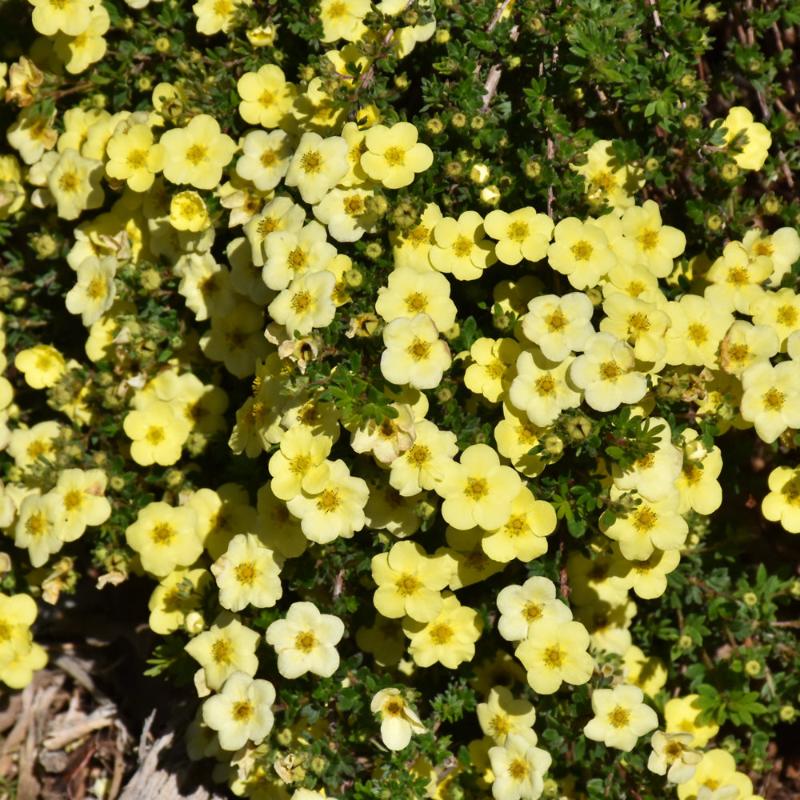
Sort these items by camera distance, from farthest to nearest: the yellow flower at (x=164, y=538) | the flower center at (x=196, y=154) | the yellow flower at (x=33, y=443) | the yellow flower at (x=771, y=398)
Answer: the yellow flower at (x=33, y=443) → the flower center at (x=196, y=154) → the yellow flower at (x=164, y=538) → the yellow flower at (x=771, y=398)

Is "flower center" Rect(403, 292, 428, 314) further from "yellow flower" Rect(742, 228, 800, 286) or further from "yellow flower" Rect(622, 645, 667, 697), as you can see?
"yellow flower" Rect(622, 645, 667, 697)

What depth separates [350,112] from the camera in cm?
362

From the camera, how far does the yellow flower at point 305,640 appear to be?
3.23m

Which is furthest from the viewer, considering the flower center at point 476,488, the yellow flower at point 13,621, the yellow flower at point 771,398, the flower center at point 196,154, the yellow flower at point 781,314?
the yellow flower at point 13,621

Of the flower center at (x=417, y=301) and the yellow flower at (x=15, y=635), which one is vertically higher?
the flower center at (x=417, y=301)

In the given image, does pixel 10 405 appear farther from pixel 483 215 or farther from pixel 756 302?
pixel 756 302

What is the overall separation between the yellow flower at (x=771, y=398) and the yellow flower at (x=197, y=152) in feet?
6.36

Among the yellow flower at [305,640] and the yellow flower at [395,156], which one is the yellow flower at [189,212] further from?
the yellow flower at [305,640]

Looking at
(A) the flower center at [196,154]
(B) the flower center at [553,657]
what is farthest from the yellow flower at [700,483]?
(A) the flower center at [196,154]

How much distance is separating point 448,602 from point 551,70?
1.90 metres

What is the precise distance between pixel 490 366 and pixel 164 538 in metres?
1.30

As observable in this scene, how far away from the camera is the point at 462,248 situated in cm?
347

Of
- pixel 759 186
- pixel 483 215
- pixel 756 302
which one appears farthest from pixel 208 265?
pixel 759 186

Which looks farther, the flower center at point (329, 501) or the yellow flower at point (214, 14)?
the yellow flower at point (214, 14)
